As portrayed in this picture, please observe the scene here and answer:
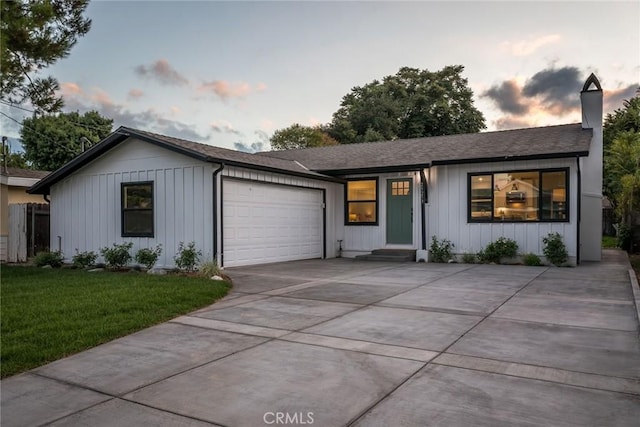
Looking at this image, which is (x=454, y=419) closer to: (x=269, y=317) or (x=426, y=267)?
(x=269, y=317)

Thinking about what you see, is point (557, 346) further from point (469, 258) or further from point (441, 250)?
point (441, 250)

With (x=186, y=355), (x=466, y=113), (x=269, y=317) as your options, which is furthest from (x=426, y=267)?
(x=466, y=113)

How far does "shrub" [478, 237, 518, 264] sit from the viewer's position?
12.1 metres

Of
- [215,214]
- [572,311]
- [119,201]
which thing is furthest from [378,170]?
[572,311]

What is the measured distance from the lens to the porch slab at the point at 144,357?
3.62 metres

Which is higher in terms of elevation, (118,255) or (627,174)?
(627,174)

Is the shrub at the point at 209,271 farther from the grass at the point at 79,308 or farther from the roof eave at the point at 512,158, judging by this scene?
the roof eave at the point at 512,158

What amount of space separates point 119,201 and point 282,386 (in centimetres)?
988

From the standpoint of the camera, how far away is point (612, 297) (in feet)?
23.4

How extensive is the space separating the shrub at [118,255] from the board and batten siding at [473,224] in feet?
27.1

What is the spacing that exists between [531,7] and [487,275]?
7.44 metres

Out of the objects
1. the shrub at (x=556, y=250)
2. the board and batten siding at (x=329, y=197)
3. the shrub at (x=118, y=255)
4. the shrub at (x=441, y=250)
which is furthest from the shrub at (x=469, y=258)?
the shrub at (x=118, y=255)

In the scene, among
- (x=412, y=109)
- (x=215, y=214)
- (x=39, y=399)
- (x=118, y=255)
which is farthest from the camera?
(x=412, y=109)

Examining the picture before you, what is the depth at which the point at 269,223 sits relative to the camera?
40.5 ft
